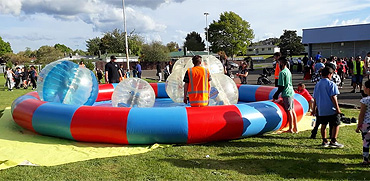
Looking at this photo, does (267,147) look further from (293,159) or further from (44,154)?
(44,154)

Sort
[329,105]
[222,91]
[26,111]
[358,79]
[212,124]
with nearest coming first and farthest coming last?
[329,105] < [212,124] < [26,111] < [222,91] < [358,79]

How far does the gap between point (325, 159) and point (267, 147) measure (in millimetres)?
948

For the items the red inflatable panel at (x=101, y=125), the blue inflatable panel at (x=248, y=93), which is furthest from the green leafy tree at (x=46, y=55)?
the red inflatable panel at (x=101, y=125)

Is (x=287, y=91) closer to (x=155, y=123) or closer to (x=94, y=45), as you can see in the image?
(x=155, y=123)

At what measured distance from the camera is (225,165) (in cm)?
430

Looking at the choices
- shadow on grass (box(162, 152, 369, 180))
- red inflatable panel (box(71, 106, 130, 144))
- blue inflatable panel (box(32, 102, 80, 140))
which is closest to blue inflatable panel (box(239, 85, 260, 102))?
shadow on grass (box(162, 152, 369, 180))

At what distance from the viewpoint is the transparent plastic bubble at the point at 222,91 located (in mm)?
6969

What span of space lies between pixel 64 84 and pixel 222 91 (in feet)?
12.5

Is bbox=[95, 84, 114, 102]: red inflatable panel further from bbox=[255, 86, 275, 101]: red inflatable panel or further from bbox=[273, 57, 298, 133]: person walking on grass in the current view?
bbox=[273, 57, 298, 133]: person walking on grass

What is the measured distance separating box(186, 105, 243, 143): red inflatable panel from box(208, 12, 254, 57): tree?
168 feet

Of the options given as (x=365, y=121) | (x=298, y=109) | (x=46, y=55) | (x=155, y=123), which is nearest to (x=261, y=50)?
(x=46, y=55)

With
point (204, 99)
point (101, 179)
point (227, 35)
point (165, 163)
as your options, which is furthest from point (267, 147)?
point (227, 35)

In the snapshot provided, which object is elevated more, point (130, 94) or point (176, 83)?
point (176, 83)

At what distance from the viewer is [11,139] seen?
5805 mm
